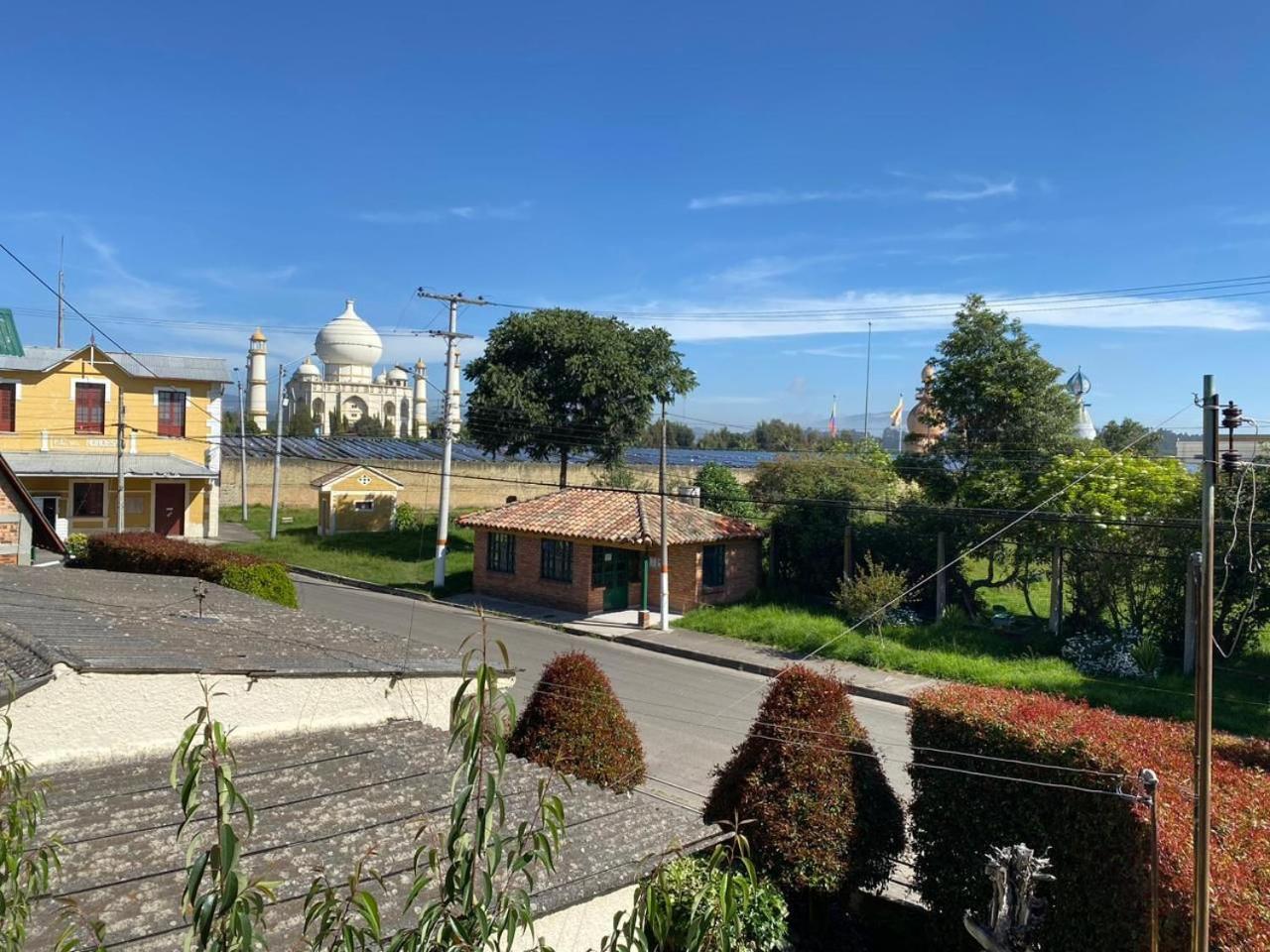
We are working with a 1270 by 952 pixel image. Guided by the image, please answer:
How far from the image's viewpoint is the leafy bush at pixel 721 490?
32375 millimetres

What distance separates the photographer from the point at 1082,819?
7742mm

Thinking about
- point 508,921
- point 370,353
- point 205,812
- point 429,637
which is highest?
point 370,353

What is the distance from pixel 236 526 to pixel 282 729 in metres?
40.6

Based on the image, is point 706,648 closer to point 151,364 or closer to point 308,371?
point 151,364

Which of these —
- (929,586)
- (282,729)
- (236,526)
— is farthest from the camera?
(236,526)

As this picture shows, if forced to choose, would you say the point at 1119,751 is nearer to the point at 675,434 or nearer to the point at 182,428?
the point at 182,428

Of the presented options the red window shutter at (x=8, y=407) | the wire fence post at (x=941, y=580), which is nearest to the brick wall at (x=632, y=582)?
the wire fence post at (x=941, y=580)

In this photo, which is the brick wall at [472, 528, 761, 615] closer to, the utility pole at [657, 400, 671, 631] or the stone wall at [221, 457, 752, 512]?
the utility pole at [657, 400, 671, 631]

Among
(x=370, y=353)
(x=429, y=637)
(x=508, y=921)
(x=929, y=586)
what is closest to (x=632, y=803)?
(x=508, y=921)

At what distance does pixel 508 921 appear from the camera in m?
2.58

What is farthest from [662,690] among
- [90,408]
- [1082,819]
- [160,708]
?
[90,408]

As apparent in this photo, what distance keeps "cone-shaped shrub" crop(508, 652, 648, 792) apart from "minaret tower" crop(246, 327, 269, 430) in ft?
210

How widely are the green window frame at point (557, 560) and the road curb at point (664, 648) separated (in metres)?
1.91

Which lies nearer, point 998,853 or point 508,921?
point 508,921
